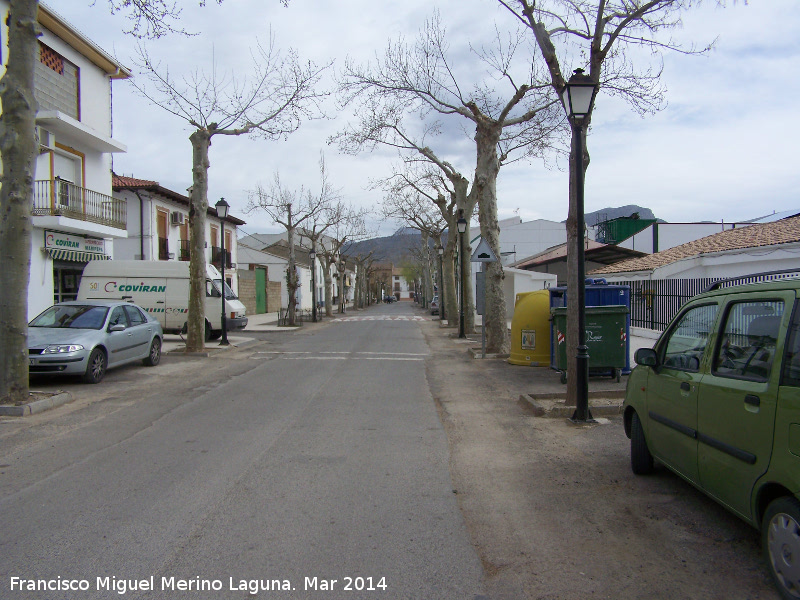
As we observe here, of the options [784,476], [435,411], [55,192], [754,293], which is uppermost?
[55,192]

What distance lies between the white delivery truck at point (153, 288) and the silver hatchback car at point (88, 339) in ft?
24.1

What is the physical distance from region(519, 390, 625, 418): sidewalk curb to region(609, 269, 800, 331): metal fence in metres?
8.71

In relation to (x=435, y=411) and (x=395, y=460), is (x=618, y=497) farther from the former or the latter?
(x=435, y=411)

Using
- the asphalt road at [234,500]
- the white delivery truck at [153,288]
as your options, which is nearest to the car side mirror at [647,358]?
the asphalt road at [234,500]

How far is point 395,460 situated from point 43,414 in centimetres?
550

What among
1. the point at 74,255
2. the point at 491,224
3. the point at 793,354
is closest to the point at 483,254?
the point at 491,224

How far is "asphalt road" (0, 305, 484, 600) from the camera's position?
359cm

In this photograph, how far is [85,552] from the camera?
391 centimetres

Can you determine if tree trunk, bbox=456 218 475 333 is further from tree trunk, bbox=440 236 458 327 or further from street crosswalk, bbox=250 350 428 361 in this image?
street crosswalk, bbox=250 350 428 361

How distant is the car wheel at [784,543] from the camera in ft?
10.3

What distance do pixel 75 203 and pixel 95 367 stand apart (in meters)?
11.3

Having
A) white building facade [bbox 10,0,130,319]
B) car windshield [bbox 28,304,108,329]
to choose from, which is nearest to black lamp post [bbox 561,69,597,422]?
car windshield [bbox 28,304,108,329]

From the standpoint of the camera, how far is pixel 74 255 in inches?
813

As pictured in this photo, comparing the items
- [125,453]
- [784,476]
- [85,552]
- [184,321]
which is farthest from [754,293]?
[184,321]
